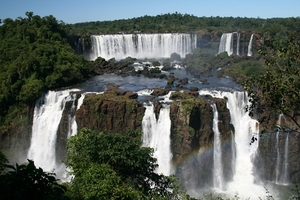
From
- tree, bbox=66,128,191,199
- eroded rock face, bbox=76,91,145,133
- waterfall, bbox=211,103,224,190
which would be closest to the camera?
tree, bbox=66,128,191,199

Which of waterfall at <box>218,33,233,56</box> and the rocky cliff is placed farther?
waterfall at <box>218,33,233,56</box>

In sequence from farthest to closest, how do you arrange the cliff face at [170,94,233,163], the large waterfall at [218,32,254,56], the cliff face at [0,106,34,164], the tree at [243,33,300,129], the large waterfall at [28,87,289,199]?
1. the large waterfall at [218,32,254,56]
2. the cliff face at [0,106,34,164]
3. the large waterfall at [28,87,289,199]
4. the cliff face at [170,94,233,163]
5. the tree at [243,33,300,129]

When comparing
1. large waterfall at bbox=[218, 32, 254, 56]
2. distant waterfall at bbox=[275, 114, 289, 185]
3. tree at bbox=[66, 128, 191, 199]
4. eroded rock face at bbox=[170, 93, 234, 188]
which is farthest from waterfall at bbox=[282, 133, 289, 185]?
large waterfall at bbox=[218, 32, 254, 56]

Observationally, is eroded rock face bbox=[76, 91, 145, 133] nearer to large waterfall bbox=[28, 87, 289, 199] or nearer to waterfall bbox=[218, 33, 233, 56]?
large waterfall bbox=[28, 87, 289, 199]

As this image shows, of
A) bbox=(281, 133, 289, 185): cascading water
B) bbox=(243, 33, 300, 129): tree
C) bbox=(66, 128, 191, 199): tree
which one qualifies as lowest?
bbox=(281, 133, 289, 185): cascading water

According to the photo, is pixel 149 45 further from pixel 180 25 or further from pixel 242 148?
Result: pixel 242 148

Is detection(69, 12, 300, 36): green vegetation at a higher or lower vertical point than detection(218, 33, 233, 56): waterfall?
higher

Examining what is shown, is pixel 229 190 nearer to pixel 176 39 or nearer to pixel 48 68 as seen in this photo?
pixel 48 68

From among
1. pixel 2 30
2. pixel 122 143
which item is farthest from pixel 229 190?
pixel 2 30
